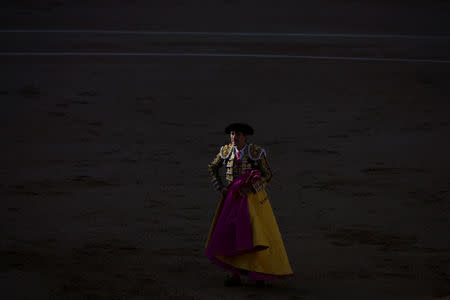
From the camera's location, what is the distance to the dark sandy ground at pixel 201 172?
25.8ft

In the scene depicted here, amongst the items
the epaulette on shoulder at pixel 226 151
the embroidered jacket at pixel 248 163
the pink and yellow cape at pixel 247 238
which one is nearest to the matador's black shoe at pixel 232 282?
the pink and yellow cape at pixel 247 238

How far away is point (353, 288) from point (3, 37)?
1346cm

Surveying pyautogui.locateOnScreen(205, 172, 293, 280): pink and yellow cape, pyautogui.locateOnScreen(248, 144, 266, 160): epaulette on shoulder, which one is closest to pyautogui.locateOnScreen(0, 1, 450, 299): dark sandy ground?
pyautogui.locateOnScreen(205, 172, 293, 280): pink and yellow cape

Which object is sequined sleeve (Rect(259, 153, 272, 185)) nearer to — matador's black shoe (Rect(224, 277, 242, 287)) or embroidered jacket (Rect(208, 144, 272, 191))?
Result: embroidered jacket (Rect(208, 144, 272, 191))

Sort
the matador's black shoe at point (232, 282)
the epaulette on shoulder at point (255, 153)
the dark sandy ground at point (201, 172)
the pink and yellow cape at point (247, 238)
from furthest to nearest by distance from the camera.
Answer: the dark sandy ground at point (201, 172), the matador's black shoe at point (232, 282), the epaulette on shoulder at point (255, 153), the pink and yellow cape at point (247, 238)

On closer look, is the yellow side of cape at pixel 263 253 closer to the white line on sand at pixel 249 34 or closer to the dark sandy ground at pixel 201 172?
the dark sandy ground at pixel 201 172

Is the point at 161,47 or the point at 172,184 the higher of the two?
the point at 161,47

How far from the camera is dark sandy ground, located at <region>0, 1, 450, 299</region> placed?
7.88 meters

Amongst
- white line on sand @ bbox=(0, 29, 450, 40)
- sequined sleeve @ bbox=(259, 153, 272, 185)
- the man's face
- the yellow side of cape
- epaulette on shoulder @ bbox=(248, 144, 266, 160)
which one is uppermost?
white line on sand @ bbox=(0, 29, 450, 40)

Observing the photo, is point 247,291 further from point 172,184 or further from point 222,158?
point 172,184

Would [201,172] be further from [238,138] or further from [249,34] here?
[249,34]

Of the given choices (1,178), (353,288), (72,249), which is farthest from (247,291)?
(1,178)

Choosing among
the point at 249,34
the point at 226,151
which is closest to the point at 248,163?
the point at 226,151

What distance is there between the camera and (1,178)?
11523 millimetres
